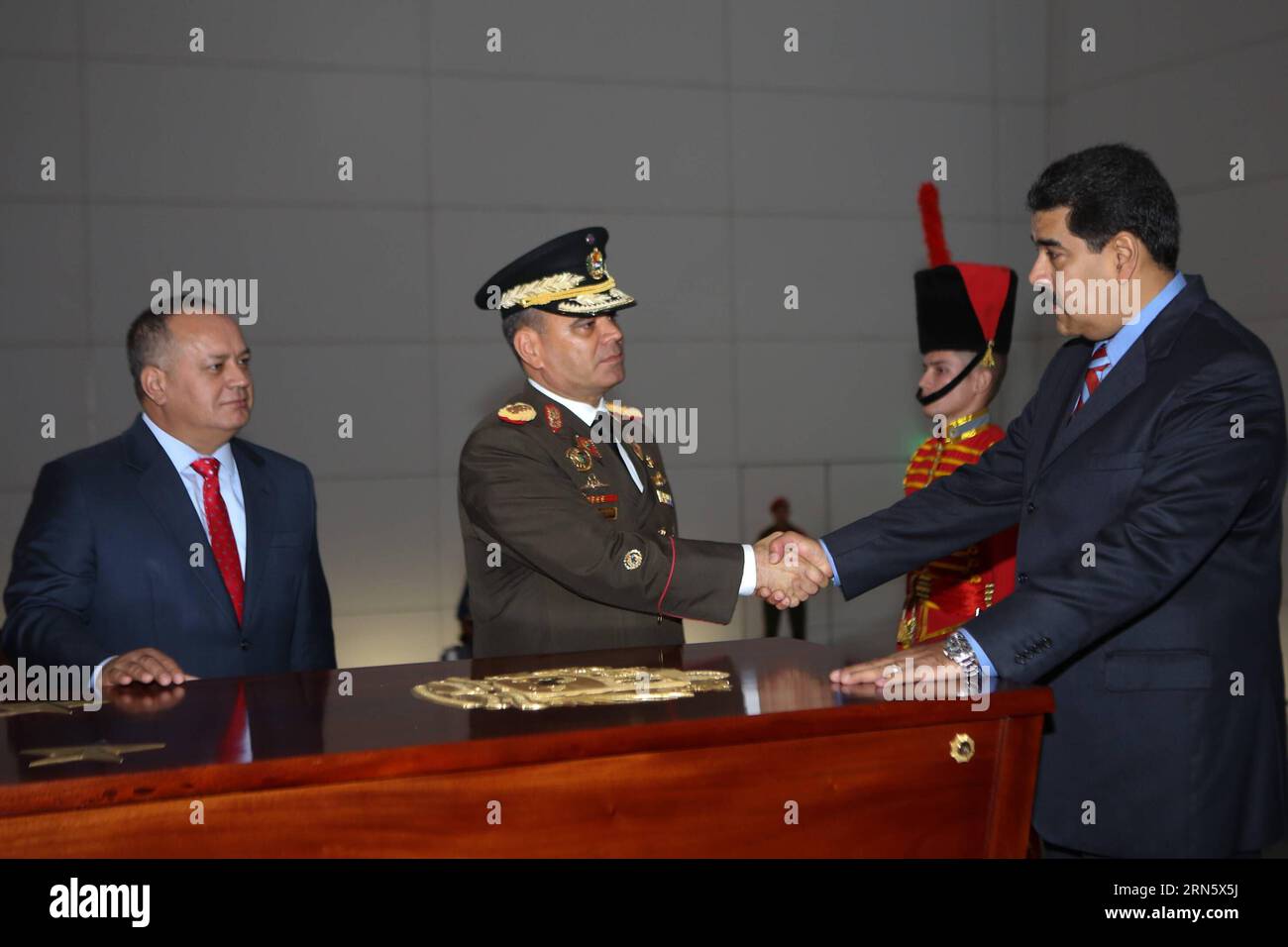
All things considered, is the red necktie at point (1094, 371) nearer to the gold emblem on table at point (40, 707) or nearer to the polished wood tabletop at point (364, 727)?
the polished wood tabletop at point (364, 727)

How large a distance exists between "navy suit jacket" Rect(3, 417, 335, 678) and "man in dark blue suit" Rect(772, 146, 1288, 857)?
1.27m

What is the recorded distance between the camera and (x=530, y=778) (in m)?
1.77

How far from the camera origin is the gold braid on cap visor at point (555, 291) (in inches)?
116

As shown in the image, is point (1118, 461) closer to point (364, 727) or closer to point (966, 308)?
point (364, 727)

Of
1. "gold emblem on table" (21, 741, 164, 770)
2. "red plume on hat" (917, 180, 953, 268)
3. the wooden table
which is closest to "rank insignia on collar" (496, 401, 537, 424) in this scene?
the wooden table

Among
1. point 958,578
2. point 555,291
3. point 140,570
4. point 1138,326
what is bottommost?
point 958,578

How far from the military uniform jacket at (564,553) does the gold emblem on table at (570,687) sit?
407mm

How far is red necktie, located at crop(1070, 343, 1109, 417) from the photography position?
2322 millimetres

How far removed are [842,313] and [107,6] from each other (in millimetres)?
3438

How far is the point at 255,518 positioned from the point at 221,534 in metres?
0.08

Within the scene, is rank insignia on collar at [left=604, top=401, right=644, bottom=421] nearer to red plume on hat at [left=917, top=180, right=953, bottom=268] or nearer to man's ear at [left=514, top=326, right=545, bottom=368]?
man's ear at [left=514, top=326, right=545, bottom=368]

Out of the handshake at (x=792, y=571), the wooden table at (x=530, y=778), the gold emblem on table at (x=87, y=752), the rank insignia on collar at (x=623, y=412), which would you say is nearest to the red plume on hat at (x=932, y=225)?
the rank insignia on collar at (x=623, y=412)

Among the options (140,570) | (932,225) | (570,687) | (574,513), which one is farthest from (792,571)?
(932,225)

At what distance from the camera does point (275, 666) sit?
2809 millimetres
